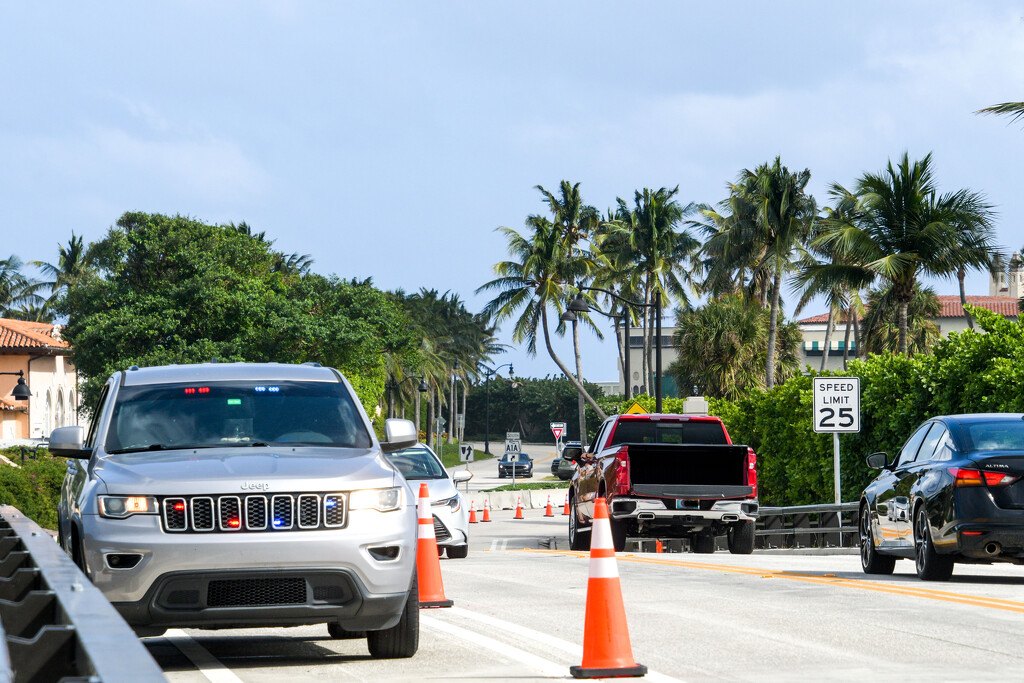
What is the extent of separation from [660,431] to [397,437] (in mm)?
12813

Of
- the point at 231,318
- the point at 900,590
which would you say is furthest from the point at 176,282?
the point at 900,590

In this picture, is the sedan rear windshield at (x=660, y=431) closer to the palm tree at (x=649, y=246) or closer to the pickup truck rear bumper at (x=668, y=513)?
the pickup truck rear bumper at (x=668, y=513)

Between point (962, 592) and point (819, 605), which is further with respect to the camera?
point (962, 592)

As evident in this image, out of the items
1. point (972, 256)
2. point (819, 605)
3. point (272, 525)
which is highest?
point (972, 256)

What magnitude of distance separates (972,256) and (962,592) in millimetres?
24971

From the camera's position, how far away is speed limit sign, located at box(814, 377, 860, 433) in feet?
73.8

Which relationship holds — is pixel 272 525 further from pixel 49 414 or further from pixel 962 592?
pixel 49 414

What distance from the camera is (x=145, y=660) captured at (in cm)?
307

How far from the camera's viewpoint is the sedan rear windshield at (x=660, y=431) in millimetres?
20875

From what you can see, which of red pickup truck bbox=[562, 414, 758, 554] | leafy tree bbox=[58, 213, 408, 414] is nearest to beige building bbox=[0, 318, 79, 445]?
leafy tree bbox=[58, 213, 408, 414]

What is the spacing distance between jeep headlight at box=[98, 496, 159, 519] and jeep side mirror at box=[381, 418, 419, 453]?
1.80 metres

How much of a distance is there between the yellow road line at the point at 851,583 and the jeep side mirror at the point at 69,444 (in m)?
6.84

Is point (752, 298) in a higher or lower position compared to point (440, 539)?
higher

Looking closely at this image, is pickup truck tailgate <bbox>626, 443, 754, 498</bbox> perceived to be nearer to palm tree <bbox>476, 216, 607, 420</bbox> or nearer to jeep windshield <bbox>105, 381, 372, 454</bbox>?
jeep windshield <bbox>105, 381, 372, 454</bbox>
